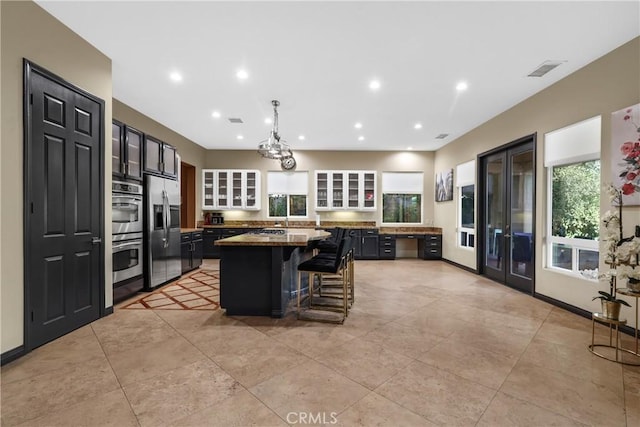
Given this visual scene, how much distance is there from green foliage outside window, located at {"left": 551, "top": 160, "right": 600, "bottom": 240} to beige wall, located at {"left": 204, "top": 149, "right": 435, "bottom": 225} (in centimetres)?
422

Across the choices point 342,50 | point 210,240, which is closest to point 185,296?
point 210,240

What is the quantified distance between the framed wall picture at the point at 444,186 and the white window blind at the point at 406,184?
54 centimetres

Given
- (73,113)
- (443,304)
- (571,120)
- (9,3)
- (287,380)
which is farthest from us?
(443,304)

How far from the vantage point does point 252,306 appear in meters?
3.51

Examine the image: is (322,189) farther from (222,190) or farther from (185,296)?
(185,296)

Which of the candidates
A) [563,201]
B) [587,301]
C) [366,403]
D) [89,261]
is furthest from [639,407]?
[89,261]

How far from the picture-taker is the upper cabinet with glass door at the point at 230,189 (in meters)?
8.09

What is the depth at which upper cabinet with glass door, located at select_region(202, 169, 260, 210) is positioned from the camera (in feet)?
26.6

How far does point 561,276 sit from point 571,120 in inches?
81.6

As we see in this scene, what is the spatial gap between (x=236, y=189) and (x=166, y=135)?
7.56 feet

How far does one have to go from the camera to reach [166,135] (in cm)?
634

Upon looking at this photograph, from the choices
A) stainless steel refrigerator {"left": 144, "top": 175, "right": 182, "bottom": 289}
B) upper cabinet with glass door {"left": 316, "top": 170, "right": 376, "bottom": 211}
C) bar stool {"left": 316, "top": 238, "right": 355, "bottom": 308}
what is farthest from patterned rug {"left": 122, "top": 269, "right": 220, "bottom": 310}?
upper cabinet with glass door {"left": 316, "top": 170, "right": 376, "bottom": 211}

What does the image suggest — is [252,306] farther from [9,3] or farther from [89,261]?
[9,3]

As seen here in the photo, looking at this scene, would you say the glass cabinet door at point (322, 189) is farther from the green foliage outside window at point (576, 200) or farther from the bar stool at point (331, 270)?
the green foliage outside window at point (576, 200)
